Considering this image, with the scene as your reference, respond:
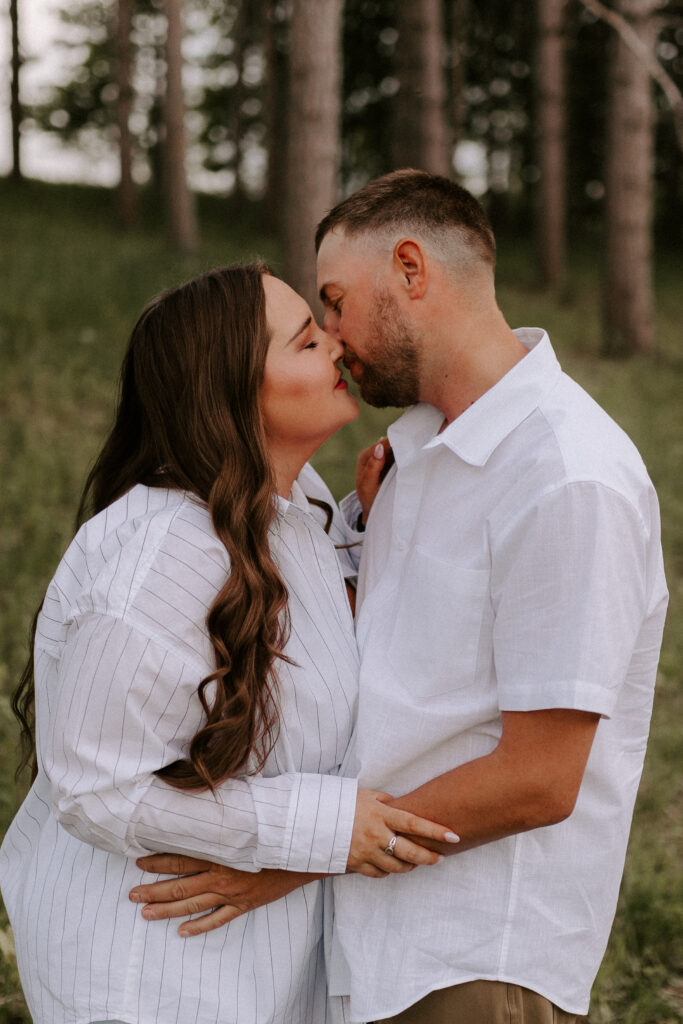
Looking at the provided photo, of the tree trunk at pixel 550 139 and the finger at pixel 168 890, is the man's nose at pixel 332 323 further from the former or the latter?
the tree trunk at pixel 550 139

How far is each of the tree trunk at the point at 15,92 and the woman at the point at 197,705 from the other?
22.5m

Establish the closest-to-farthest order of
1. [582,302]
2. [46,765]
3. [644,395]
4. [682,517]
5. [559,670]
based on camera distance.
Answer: [559,670], [46,765], [682,517], [644,395], [582,302]

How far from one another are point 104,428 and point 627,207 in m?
7.28

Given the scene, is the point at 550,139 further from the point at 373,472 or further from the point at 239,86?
the point at 373,472

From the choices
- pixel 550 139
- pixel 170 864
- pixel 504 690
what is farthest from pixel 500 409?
pixel 550 139

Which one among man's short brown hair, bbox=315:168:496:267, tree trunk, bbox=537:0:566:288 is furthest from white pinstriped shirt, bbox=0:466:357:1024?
tree trunk, bbox=537:0:566:288

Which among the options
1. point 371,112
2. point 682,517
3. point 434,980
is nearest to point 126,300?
point 682,517

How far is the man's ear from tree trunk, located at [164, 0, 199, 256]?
12917mm

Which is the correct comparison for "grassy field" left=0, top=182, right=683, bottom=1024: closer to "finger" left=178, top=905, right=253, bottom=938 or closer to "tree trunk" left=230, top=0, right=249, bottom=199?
"finger" left=178, top=905, right=253, bottom=938

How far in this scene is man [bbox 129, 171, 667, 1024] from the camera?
1.99 metres

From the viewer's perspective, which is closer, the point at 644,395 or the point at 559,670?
the point at 559,670

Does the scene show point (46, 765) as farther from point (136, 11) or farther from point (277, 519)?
point (136, 11)

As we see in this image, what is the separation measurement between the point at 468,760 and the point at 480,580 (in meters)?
0.39

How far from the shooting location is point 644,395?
1008cm
